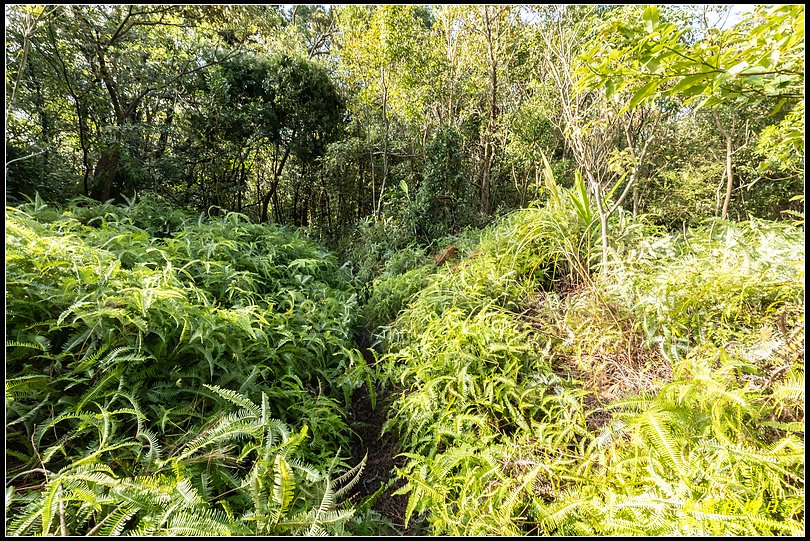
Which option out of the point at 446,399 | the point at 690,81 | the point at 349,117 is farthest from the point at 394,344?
the point at 349,117

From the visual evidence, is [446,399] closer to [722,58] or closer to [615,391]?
[615,391]

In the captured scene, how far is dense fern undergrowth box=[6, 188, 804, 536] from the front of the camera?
0.88 metres

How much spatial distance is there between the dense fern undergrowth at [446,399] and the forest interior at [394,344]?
0.4 inches

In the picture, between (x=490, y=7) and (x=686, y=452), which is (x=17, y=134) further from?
(x=490, y=7)

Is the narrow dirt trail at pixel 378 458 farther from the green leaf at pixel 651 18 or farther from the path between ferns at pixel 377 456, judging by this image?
the green leaf at pixel 651 18

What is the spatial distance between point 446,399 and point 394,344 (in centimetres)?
68

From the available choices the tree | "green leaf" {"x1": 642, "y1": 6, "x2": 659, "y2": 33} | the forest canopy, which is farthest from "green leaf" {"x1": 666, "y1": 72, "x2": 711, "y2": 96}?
the forest canopy

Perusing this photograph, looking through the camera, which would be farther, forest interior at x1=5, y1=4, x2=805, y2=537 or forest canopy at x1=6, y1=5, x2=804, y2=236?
forest canopy at x1=6, y1=5, x2=804, y2=236

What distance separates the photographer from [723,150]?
21.0ft

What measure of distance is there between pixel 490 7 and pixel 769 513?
6024mm

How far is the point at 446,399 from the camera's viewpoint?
64.9 inches

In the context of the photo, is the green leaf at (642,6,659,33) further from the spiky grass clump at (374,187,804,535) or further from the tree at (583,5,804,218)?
the spiky grass clump at (374,187,804,535)

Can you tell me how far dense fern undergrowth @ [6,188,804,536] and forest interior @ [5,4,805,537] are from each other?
11mm

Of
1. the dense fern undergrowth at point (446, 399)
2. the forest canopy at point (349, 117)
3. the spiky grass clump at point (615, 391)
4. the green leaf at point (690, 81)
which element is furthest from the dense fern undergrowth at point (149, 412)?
the forest canopy at point (349, 117)
